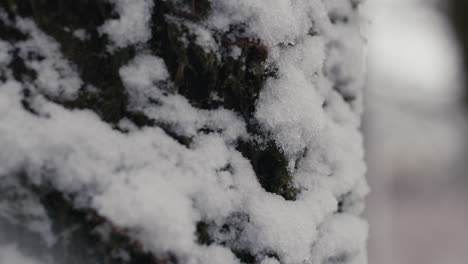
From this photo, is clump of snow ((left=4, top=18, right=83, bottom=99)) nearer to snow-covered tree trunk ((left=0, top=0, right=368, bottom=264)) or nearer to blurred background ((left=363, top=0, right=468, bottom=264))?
snow-covered tree trunk ((left=0, top=0, right=368, bottom=264))

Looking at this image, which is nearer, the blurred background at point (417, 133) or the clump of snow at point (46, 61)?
the clump of snow at point (46, 61)

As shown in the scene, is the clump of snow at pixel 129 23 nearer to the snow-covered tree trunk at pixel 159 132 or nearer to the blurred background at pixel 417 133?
the snow-covered tree trunk at pixel 159 132

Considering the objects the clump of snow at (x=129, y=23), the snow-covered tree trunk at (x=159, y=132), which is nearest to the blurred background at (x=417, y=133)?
the snow-covered tree trunk at (x=159, y=132)

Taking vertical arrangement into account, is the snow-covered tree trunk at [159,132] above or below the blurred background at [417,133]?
below

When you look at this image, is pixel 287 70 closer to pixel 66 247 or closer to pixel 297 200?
pixel 297 200

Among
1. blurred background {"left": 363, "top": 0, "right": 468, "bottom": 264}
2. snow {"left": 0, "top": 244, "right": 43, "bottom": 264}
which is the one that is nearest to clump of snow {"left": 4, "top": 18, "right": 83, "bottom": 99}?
snow {"left": 0, "top": 244, "right": 43, "bottom": 264}

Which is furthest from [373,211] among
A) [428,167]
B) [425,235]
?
[428,167]

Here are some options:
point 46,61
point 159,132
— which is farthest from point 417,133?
point 46,61

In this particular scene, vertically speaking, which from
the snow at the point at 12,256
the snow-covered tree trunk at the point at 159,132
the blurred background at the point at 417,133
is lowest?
the snow at the point at 12,256
